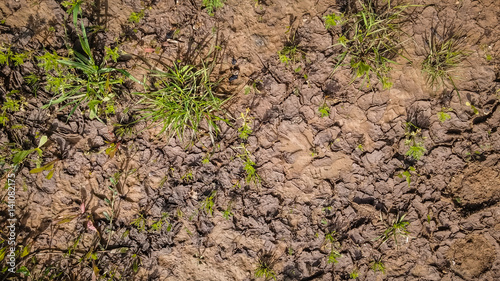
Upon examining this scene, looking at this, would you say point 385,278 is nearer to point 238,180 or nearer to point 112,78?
point 238,180

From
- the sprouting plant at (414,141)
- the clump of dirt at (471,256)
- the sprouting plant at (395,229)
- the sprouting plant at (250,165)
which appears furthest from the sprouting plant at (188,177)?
the clump of dirt at (471,256)

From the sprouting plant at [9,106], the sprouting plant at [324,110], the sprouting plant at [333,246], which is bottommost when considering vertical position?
the sprouting plant at [333,246]

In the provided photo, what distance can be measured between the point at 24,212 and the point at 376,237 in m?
3.25

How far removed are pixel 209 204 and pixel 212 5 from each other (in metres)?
1.78

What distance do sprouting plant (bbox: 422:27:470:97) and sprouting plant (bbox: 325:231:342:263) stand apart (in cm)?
164

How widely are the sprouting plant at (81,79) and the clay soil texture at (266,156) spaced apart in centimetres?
3

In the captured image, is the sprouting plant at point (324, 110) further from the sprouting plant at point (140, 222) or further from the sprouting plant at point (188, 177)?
the sprouting plant at point (140, 222)

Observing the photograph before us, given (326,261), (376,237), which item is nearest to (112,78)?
(326,261)

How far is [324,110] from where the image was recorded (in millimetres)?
2459

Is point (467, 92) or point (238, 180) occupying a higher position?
point (467, 92)

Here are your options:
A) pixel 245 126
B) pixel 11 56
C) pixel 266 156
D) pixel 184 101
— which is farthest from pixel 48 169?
pixel 266 156

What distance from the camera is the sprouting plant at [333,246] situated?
2527 millimetres

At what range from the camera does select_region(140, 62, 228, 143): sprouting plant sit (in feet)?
7.93

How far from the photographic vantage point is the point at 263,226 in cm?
253
